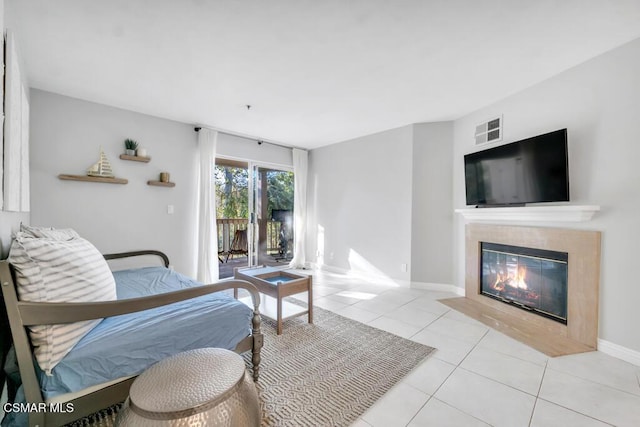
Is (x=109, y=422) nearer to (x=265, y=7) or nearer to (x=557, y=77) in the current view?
(x=265, y=7)

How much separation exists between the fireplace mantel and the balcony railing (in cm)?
353

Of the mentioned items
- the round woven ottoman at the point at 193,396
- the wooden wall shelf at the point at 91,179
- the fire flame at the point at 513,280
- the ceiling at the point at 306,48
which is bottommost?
the fire flame at the point at 513,280

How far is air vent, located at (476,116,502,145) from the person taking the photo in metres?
3.17

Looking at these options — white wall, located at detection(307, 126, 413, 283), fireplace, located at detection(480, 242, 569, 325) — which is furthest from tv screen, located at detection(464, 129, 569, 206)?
white wall, located at detection(307, 126, 413, 283)

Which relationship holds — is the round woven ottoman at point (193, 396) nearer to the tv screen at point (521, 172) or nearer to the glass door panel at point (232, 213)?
the tv screen at point (521, 172)

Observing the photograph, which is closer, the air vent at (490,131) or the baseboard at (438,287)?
the air vent at (490,131)

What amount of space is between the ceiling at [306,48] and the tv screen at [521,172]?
67cm

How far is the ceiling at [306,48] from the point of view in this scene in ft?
5.73

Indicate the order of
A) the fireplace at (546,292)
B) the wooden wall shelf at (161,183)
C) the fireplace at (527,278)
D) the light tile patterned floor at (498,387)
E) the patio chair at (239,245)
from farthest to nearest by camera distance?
1. the patio chair at (239,245)
2. the wooden wall shelf at (161,183)
3. the fireplace at (527,278)
4. the fireplace at (546,292)
5. the light tile patterned floor at (498,387)

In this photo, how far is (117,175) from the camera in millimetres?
3348

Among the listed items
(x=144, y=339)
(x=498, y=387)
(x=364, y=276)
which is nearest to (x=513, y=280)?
(x=498, y=387)

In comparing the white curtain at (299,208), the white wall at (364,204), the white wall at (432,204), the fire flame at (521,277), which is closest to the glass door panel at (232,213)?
the white curtain at (299,208)

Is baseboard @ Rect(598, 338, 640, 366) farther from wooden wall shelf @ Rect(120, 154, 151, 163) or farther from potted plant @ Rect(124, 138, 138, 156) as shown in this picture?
potted plant @ Rect(124, 138, 138, 156)

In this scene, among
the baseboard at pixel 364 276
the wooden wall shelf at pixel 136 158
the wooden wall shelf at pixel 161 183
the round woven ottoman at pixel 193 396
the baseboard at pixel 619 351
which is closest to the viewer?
the round woven ottoman at pixel 193 396
